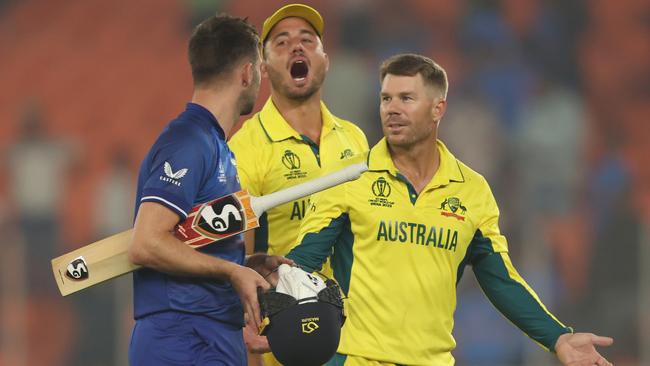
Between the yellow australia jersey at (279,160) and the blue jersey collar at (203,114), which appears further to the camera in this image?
the yellow australia jersey at (279,160)

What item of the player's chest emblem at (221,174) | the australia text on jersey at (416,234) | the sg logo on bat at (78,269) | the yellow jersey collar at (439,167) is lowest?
the sg logo on bat at (78,269)

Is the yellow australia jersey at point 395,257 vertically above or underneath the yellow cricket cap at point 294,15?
underneath

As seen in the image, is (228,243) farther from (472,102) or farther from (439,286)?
(472,102)

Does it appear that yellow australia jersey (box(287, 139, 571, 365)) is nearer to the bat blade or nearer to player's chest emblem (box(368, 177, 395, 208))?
player's chest emblem (box(368, 177, 395, 208))

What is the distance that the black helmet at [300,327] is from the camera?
3.13 metres

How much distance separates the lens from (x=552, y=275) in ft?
30.8

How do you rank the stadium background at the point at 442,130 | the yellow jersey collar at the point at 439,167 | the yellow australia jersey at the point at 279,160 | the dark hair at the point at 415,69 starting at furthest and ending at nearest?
the stadium background at the point at 442,130 < the yellow australia jersey at the point at 279,160 < the dark hair at the point at 415,69 < the yellow jersey collar at the point at 439,167

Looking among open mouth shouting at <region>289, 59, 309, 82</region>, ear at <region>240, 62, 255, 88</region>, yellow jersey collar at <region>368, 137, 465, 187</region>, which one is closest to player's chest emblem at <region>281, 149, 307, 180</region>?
open mouth shouting at <region>289, 59, 309, 82</region>

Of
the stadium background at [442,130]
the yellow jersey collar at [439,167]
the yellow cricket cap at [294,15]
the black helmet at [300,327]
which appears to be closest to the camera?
the black helmet at [300,327]

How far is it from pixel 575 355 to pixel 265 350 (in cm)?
111

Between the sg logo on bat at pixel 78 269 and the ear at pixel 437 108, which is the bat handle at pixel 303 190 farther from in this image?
the ear at pixel 437 108

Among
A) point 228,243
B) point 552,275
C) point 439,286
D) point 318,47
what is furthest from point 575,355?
point 552,275

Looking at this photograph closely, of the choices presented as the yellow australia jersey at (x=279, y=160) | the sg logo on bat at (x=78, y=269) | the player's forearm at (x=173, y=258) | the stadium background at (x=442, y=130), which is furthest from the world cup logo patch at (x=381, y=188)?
the stadium background at (x=442, y=130)

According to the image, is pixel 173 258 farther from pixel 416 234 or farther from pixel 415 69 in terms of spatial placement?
pixel 415 69
